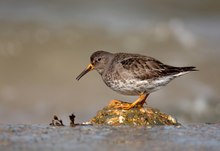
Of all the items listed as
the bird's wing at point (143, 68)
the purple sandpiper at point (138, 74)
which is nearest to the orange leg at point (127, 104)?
the purple sandpiper at point (138, 74)

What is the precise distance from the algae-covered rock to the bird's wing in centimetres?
125

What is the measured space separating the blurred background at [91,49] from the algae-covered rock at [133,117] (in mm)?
5906

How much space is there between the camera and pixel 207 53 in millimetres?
19219

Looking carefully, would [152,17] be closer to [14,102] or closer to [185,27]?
[185,27]

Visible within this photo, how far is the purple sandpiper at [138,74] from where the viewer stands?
1049 cm

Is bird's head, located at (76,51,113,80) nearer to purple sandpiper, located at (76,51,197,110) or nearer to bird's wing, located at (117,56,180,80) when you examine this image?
purple sandpiper, located at (76,51,197,110)

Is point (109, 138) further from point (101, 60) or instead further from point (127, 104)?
point (101, 60)

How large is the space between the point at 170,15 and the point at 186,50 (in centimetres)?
307

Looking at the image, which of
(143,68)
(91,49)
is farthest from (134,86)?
(91,49)

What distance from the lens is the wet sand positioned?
7425 mm

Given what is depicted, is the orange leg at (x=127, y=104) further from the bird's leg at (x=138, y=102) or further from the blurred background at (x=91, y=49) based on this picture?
the blurred background at (x=91, y=49)

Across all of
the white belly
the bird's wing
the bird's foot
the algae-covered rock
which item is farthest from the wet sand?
the bird's wing

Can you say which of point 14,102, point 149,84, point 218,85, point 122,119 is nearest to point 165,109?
point 218,85

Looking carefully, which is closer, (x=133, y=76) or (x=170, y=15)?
(x=133, y=76)
